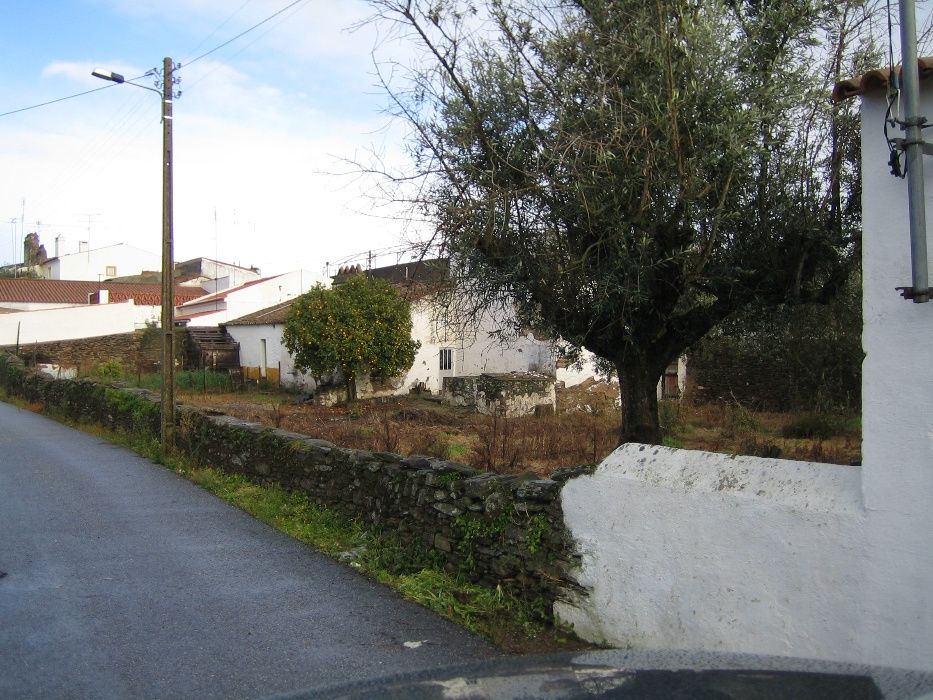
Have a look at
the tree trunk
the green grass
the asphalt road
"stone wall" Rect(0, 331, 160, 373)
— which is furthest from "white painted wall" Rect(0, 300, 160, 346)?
the tree trunk

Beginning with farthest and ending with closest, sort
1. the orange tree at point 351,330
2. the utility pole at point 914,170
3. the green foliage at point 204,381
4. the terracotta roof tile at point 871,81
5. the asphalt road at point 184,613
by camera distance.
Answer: the green foliage at point 204,381, the orange tree at point 351,330, the asphalt road at point 184,613, the terracotta roof tile at point 871,81, the utility pole at point 914,170

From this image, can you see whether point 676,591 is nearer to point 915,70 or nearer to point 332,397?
point 915,70

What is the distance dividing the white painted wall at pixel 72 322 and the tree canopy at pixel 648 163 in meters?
39.1

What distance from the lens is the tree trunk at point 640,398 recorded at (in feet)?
26.2

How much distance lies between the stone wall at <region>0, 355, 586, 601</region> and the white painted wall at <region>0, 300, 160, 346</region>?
3419 centimetres

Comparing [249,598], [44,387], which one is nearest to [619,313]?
[249,598]

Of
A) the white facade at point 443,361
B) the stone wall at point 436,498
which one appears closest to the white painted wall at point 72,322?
the white facade at point 443,361

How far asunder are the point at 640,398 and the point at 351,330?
17.7 meters

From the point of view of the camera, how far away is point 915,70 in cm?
379

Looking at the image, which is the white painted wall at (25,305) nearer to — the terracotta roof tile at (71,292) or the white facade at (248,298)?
the terracotta roof tile at (71,292)

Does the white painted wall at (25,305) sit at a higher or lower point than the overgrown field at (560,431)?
higher

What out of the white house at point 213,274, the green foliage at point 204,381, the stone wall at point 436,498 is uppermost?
the white house at point 213,274

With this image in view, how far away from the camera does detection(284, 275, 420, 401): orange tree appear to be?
24.8 m

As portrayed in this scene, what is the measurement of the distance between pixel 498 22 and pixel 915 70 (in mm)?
4367
